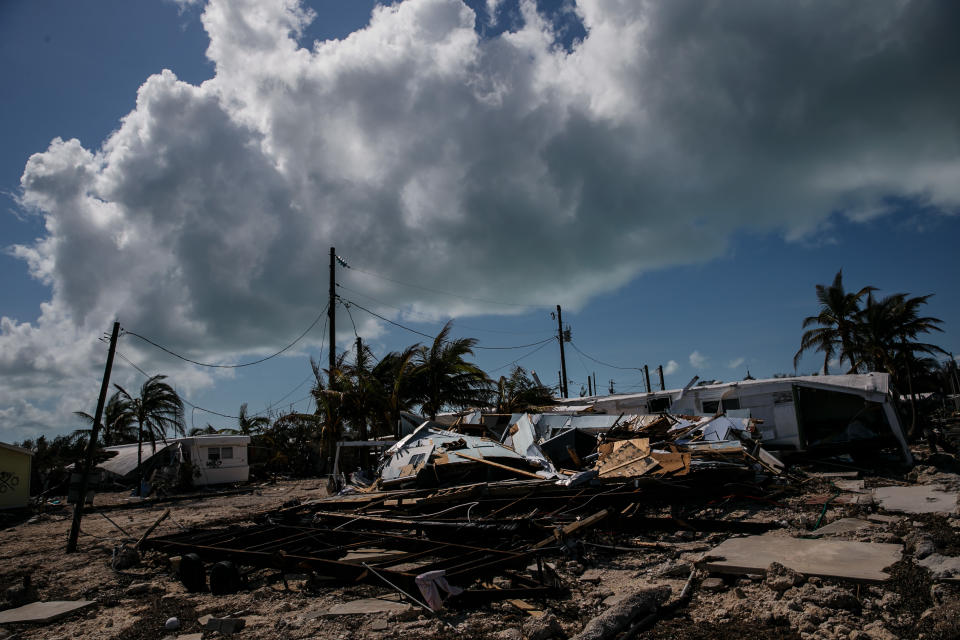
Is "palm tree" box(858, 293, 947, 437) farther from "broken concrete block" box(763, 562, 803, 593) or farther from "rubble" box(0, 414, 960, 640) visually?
"broken concrete block" box(763, 562, 803, 593)

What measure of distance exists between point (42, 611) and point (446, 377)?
14.9 meters

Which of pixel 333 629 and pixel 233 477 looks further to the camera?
pixel 233 477

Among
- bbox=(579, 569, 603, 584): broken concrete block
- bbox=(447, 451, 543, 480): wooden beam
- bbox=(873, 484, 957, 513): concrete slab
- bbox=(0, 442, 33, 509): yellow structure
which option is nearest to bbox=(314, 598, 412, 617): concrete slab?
bbox=(579, 569, 603, 584): broken concrete block

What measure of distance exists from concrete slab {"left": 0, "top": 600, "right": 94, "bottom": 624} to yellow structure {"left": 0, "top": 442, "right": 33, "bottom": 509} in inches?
642

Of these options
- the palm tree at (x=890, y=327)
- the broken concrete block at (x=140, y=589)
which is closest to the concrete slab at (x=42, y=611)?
the broken concrete block at (x=140, y=589)

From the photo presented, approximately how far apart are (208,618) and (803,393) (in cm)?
2126

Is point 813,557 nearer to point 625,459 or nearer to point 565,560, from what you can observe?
point 565,560

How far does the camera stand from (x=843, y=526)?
730 centimetres

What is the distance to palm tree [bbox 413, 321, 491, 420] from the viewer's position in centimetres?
2019

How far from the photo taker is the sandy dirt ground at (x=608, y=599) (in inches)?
163

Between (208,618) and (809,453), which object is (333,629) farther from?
(809,453)

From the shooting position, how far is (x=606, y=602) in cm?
506

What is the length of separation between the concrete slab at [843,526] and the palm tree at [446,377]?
534 inches

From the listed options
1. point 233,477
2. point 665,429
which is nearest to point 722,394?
point 665,429
